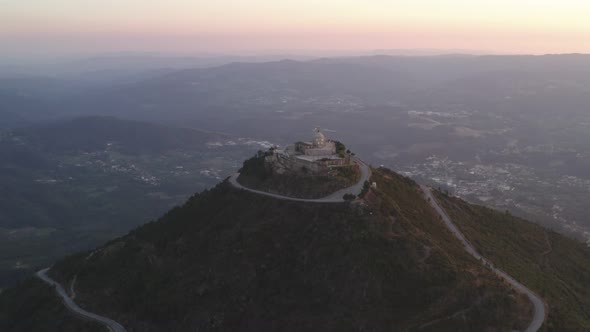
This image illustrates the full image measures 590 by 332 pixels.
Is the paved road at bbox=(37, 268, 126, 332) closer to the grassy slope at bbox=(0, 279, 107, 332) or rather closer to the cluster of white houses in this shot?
the grassy slope at bbox=(0, 279, 107, 332)

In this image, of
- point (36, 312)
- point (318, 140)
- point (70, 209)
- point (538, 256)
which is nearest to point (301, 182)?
point (318, 140)

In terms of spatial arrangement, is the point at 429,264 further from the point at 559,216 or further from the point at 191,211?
the point at 559,216

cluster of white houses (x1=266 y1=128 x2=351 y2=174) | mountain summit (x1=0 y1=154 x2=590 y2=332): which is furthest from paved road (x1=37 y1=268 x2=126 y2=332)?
cluster of white houses (x1=266 y1=128 x2=351 y2=174)

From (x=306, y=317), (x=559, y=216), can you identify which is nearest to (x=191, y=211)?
(x=306, y=317)

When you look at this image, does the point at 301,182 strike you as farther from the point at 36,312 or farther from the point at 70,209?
the point at 70,209

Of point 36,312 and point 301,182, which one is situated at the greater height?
point 301,182

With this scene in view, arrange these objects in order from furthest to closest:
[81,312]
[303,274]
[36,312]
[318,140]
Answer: [318,140]
[36,312]
[81,312]
[303,274]
